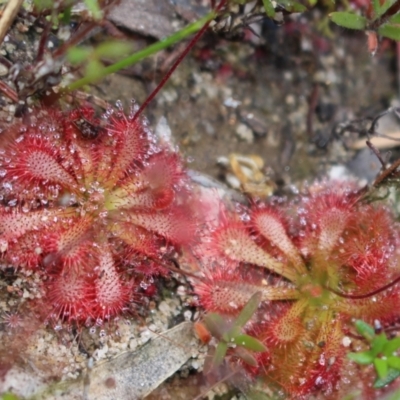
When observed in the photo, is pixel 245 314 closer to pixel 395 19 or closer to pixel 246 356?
pixel 246 356

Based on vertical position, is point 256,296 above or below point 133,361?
above

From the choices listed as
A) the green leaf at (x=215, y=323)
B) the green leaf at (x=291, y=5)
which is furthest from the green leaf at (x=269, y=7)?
the green leaf at (x=215, y=323)

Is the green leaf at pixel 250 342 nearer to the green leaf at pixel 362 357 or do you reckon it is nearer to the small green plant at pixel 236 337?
the small green plant at pixel 236 337

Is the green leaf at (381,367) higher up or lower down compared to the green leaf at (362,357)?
higher up

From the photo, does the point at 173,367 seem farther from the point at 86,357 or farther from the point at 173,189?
the point at 173,189

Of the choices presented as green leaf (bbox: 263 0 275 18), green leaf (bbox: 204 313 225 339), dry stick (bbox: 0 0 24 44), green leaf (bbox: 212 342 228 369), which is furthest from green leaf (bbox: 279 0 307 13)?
green leaf (bbox: 212 342 228 369)

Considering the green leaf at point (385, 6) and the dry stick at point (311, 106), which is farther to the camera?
the dry stick at point (311, 106)

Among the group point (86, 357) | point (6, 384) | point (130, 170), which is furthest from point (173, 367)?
point (130, 170)
